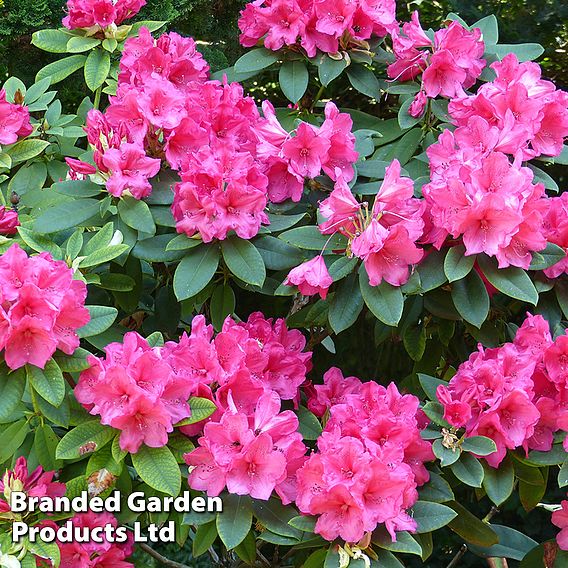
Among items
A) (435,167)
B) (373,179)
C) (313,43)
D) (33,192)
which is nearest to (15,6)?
(33,192)

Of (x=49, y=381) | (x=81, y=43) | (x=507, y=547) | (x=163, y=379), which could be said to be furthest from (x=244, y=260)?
(x=507, y=547)

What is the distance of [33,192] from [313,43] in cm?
64

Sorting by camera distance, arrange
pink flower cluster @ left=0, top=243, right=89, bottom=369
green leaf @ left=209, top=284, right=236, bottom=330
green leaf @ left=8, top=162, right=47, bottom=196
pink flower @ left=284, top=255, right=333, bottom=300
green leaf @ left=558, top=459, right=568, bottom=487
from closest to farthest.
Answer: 1. pink flower cluster @ left=0, top=243, right=89, bottom=369
2. green leaf @ left=558, top=459, right=568, bottom=487
3. pink flower @ left=284, top=255, right=333, bottom=300
4. green leaf @ left=209, top=284, right=236, bottom=330
5. green leaf @ left=8, top=162, right=47, bottom=196

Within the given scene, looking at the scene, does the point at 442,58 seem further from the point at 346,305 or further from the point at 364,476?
the point at 364,476

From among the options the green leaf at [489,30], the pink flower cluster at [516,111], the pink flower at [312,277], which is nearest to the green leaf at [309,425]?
the pink flower at [312,277]

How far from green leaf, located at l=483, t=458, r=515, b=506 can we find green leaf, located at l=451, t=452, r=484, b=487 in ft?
0.18

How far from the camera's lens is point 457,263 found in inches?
52.2

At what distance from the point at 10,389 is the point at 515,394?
2.39 ft

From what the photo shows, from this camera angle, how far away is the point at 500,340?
5.44ft

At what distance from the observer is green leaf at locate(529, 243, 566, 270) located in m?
1.35

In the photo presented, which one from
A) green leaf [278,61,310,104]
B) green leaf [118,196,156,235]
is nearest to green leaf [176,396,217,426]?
green leaf [118,196,156,235]

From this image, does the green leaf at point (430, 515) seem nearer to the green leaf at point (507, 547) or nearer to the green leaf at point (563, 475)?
the green leaf at point (563, 475)

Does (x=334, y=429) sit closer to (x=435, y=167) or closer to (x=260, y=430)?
(x=260, y=430)

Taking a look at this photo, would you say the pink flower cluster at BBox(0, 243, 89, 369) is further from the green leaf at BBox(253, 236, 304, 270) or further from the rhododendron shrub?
the green leaf at BBox(253, 236, 304, 270)
